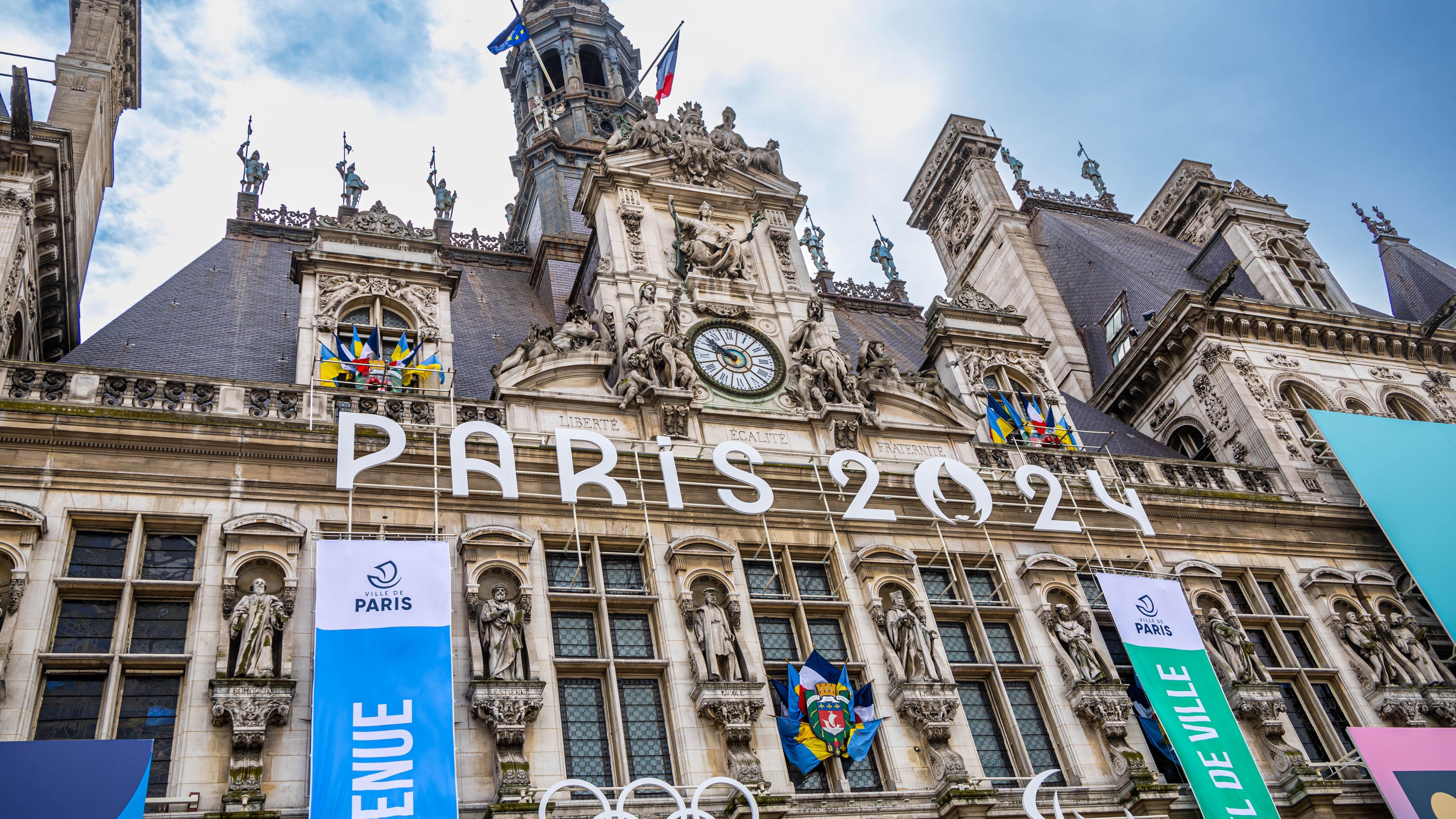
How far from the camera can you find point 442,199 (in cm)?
2867

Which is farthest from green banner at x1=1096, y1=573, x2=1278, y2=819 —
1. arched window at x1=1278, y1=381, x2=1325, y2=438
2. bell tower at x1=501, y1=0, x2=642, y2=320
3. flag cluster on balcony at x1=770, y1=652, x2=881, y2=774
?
bell tower at x1=501, y1=0, x2=642, y2=320

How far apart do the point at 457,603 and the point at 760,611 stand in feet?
14.0

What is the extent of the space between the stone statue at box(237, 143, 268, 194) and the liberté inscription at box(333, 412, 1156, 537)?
37.2 ft

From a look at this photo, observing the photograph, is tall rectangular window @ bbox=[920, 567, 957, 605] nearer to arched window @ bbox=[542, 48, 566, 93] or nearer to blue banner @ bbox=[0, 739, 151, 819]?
blue banner @ bbox=[0, 739, 151, 819]

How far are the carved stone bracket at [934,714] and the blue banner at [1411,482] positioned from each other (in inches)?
379

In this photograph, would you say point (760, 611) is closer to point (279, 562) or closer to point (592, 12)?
point (279, 562)

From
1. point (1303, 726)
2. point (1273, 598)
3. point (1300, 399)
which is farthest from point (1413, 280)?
point (1303, 726)

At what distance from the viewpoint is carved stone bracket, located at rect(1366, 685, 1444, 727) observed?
19172 millimetres

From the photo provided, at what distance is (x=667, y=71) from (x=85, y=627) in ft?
65.2

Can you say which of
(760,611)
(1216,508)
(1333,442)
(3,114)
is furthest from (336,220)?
(1333,442)

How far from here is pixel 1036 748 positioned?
1728 cm

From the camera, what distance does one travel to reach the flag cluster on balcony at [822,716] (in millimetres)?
15633

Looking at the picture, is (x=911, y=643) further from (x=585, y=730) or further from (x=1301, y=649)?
(x=1301, y=649)

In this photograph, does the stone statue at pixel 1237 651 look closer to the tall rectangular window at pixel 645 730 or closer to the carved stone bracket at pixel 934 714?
the carved stone bracket at pixel 934 714
